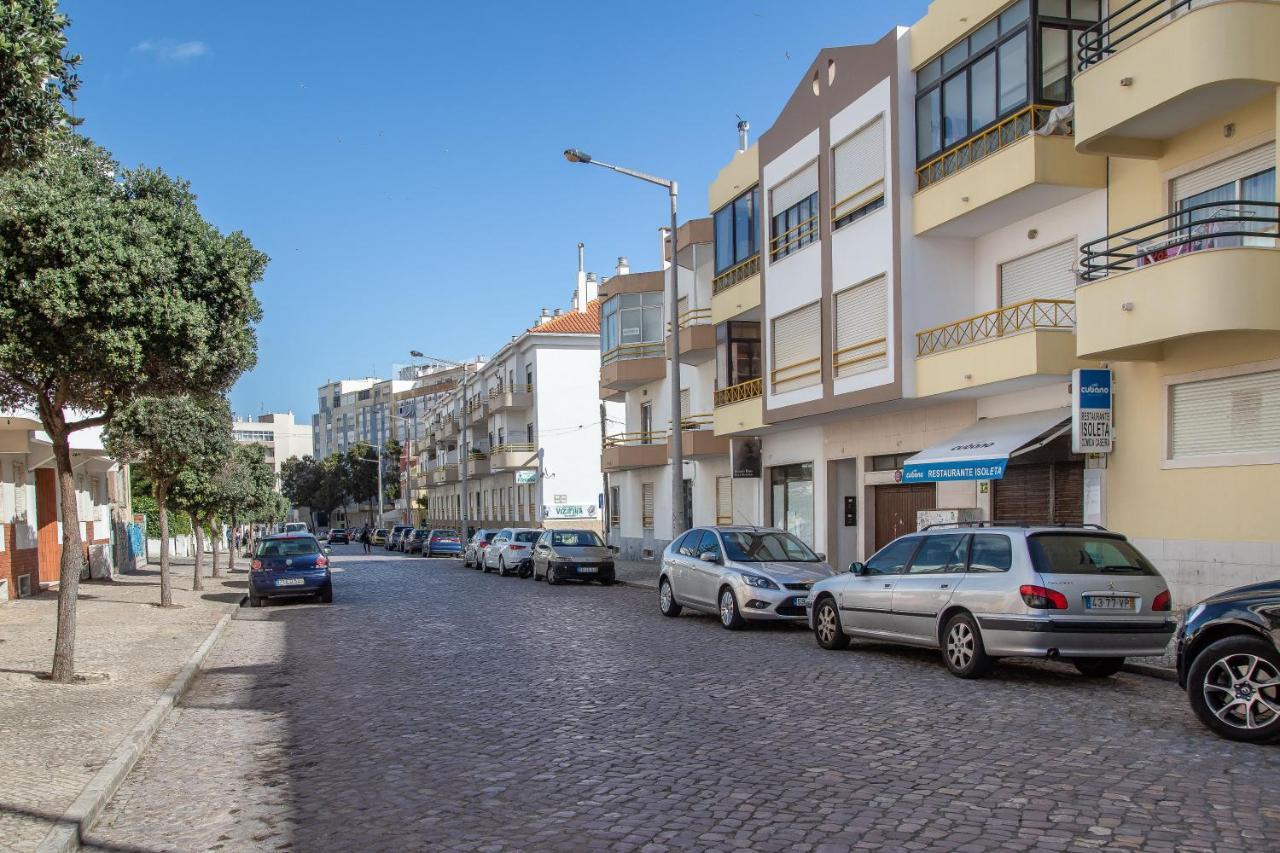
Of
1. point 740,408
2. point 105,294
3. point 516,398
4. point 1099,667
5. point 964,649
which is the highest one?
point 516,398

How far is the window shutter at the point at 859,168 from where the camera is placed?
21.1m

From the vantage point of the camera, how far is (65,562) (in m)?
11.6

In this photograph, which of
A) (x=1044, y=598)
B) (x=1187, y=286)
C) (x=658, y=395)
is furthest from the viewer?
(x=658, y=395)

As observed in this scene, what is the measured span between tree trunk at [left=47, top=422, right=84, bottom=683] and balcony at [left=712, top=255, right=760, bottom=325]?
17747 millimetres

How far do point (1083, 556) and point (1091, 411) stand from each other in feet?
20.0

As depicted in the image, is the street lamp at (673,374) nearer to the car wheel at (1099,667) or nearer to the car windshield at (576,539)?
the car windshield at (576,539)

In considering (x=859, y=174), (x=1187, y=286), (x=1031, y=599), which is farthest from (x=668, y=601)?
(x=859, y=174)

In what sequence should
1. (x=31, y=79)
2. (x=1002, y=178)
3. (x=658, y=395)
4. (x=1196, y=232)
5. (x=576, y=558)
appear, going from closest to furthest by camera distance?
(x=31, y=79) < (x=1196, y=232) < (x=1002, y=178) < (x=576, y=558) < (x=658, y=395)

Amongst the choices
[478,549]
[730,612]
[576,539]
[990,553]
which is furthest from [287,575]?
[990,553]

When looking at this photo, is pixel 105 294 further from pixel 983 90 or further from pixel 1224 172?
pixel 983 90

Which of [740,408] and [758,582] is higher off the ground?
[740,408]

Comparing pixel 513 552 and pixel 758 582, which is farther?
pixel 513 552

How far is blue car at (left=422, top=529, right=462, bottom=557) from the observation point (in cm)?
5256

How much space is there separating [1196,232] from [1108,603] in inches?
281
